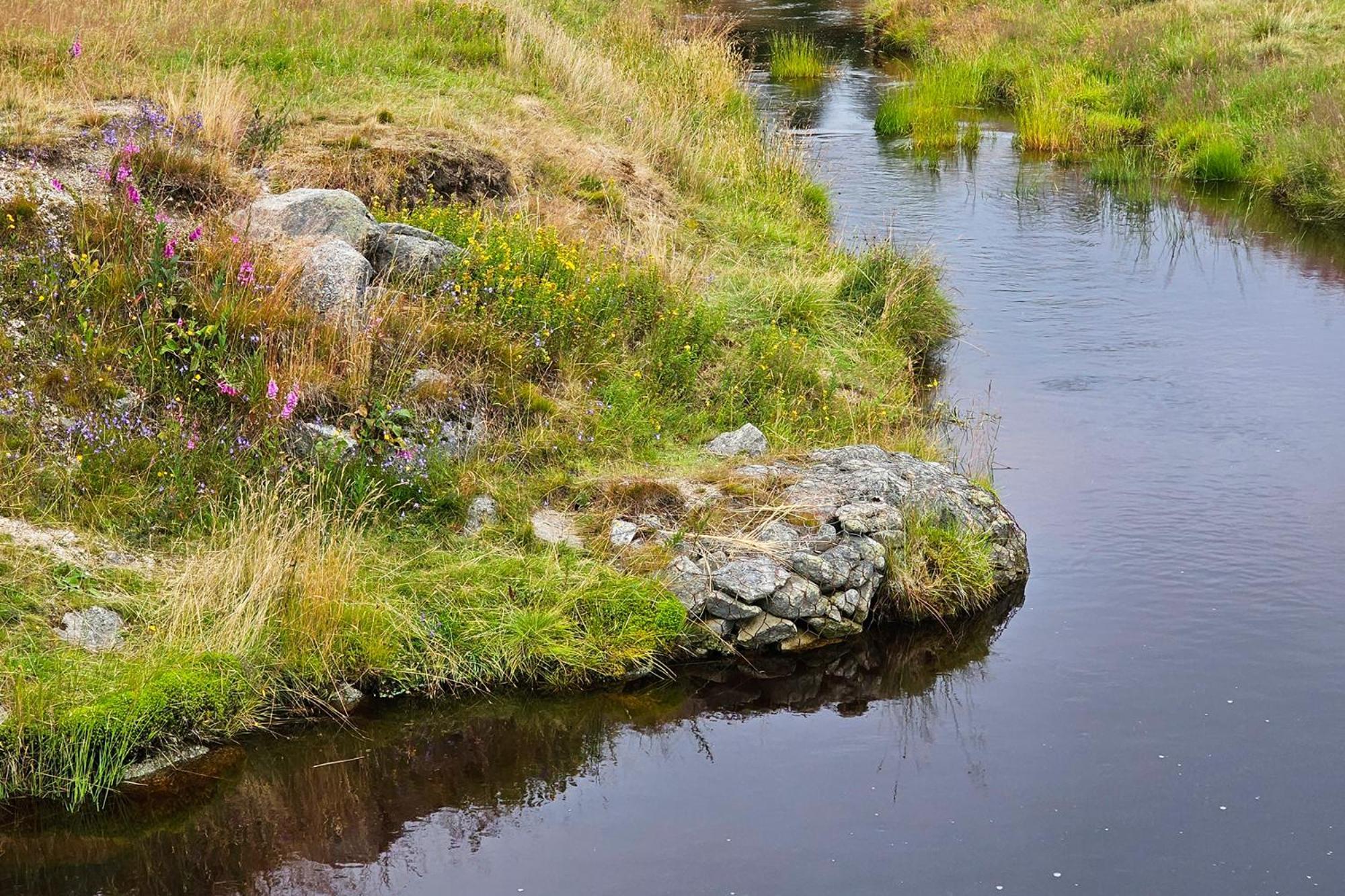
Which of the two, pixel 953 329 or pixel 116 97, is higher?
pixel 116 97

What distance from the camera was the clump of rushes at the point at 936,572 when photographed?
8.06 m

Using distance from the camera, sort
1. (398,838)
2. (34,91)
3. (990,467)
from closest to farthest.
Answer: (398,838), (990,467), (34,91)

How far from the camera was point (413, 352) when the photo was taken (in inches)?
349

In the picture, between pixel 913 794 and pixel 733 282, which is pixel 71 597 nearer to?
pixel 913 794

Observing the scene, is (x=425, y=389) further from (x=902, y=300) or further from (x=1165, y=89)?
(x=1165, y=89)

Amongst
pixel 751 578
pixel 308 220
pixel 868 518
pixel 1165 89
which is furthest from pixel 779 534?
pixel 1165 89

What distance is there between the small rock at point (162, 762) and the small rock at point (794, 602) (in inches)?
125

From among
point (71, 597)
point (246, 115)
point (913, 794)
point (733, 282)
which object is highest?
point (246, 115)

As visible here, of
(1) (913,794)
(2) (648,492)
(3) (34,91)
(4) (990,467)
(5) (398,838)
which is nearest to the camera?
(5) (398,838)

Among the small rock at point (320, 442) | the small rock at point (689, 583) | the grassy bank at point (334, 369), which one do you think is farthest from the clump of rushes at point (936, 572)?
the small rock at point (320, 442)

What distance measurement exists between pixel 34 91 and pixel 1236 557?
9.90m

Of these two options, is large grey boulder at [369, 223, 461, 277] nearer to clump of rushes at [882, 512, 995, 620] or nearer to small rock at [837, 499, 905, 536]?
small rock at [837, 499, 905, 536]

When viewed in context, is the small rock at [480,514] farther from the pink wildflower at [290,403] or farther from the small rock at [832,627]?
the small rock at [832,627]

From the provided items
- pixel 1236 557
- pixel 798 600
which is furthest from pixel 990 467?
pixel 798 600
